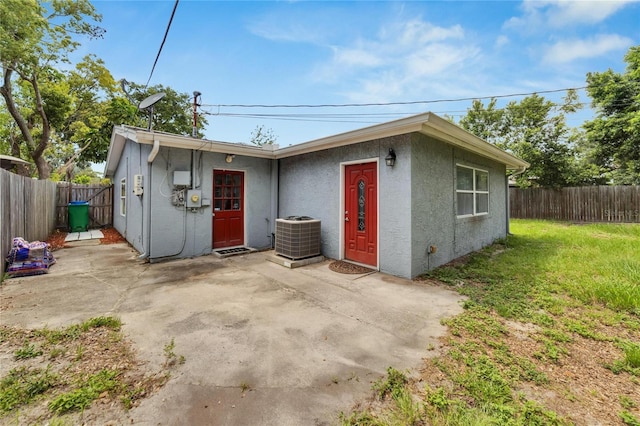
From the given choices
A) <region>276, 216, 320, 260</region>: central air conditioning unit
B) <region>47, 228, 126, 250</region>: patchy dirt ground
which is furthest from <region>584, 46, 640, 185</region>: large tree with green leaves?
<region>47, 228, 126, 250</region>: patchy dirt ground

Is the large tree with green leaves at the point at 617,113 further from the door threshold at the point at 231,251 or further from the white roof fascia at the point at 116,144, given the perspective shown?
the white roof fascia at the point at 116,144

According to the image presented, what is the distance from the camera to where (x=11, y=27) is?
9750mm

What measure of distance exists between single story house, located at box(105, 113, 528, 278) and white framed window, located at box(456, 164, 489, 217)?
3 centimetres

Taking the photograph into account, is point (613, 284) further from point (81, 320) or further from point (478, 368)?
point (81, 320)

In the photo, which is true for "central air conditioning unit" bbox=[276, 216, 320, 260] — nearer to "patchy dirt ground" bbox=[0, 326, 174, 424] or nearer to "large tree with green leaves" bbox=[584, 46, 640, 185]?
"patchy dirt ground" bbox=[0, 326, 174, 424]

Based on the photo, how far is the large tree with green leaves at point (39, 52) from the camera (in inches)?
386

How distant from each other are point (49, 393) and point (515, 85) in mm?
16381

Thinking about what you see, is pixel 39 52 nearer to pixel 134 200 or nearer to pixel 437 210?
pixel 134 200

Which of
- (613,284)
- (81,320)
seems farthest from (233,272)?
(613,284)

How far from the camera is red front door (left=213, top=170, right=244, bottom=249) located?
6.45m

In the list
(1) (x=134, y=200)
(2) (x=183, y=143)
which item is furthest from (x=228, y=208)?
(1) (x=134, y=200)

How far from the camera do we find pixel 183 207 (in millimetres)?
5875

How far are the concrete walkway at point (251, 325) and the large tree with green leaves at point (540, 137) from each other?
13.9 metres

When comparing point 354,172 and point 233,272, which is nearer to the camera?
point 233,272
